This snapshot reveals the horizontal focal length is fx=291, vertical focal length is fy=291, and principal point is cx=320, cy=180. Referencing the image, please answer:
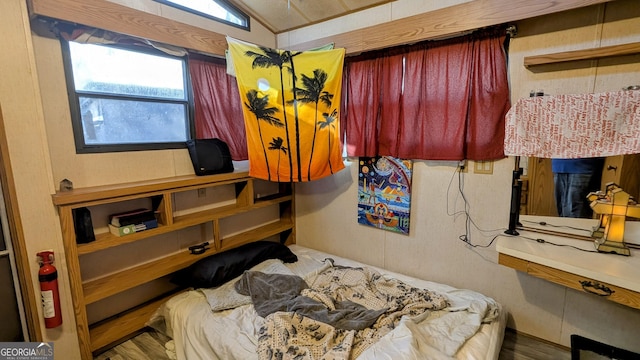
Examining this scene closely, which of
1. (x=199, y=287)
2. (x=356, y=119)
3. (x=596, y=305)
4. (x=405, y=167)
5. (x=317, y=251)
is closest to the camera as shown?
(x=596, y=305)

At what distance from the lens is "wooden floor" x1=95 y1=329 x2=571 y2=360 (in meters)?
1.92

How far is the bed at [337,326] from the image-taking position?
1.47 m

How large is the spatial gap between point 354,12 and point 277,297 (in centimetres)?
236

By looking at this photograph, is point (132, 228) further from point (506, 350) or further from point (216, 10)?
point (506, 350)

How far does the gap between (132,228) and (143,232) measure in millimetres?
72

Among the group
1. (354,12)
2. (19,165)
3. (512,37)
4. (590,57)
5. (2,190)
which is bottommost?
(2,190)

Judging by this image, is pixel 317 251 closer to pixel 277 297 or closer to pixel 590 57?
pixel 277 297

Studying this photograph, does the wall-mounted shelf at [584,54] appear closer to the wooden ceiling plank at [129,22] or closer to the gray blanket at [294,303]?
the gray blanket at [294,303]

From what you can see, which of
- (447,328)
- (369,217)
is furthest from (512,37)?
(447,328)

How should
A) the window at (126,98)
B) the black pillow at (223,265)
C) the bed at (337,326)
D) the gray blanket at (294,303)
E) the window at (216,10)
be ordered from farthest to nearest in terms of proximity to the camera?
the window at (216,10) → the black pillow at (223,265) → the window at (126,98) → the gray blanket at (294,303) → the bed at (337,326)

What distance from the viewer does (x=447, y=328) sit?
5.38ft

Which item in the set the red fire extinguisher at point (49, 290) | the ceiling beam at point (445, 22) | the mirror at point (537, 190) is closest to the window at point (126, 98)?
the red fire extinguisher at point (49, 290)

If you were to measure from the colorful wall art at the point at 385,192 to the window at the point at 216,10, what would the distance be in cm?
173

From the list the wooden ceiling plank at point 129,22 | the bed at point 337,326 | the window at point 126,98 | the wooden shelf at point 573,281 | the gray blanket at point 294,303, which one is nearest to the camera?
the wooden shelf at point 573,281
